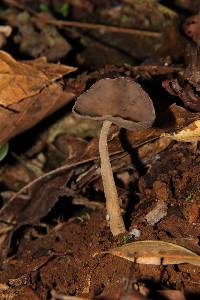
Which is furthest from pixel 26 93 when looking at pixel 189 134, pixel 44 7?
pixel 44 7

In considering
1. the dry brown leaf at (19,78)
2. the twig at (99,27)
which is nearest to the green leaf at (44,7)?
the twig at (99,27)

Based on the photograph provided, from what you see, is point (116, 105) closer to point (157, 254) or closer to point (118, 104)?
point (118, 104)

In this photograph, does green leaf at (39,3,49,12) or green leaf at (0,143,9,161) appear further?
green leaf at (39,3,49,12)

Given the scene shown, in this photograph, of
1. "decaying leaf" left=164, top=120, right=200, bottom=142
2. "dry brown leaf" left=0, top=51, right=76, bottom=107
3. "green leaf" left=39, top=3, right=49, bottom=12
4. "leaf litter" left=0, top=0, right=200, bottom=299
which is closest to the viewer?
"leaf litter" left=0, top=0, right=200, bottom=299

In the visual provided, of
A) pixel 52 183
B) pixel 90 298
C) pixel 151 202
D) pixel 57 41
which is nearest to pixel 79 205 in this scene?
pixel 52 183

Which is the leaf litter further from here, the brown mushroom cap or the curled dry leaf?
the brown mushroom cap

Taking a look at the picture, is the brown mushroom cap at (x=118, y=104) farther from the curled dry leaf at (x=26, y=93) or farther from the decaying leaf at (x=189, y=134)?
the curled dry leaf at (x=26, y=93)

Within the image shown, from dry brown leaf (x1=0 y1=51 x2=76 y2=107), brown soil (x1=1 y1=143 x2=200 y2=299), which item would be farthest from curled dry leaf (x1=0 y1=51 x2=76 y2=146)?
brown soil (x1=1 y1=143 x2=200 y2=299)
